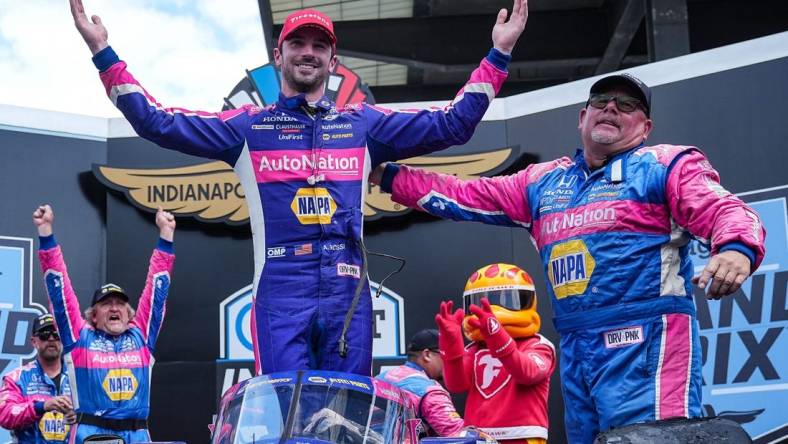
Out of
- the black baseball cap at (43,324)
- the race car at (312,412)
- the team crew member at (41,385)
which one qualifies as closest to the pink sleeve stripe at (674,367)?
the race car at (312,412)

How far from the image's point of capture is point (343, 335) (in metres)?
3.54

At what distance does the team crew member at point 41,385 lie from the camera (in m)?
6.78

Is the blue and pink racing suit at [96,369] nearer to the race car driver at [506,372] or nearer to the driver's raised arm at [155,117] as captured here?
the race car driver at [506,372]

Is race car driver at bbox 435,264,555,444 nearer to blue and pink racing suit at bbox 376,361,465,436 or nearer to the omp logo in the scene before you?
blue and pink racing suit at bbox 376,361,465,436

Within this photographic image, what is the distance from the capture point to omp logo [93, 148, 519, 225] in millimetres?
7586

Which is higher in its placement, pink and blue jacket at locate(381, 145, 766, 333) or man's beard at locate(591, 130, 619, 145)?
man's beard at locate(591, 130, 619, 145)

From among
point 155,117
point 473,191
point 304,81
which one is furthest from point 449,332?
point 155,117

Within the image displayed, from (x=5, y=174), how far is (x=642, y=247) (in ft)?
18.8

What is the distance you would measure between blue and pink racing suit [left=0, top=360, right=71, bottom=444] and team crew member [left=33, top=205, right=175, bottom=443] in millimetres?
690

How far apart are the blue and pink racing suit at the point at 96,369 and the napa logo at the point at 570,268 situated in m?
3.41

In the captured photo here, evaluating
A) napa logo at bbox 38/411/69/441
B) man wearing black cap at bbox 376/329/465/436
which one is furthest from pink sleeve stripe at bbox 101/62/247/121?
napa logo at bbox 38/411/69/441

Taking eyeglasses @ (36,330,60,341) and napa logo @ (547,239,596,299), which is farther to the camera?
eyeglasses @ (36,330,60,341)

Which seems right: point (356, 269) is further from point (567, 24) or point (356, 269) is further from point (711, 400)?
point (567, 24)

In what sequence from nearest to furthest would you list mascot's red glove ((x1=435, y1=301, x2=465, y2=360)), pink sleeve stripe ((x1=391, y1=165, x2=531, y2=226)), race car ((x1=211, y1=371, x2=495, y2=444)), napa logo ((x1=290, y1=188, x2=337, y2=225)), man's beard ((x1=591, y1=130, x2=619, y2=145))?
race car ((x1=211, y1=371, x2=495, y2=444)) < man's beard ((x1=591, y1=130, x2=619, y2=145)) < napa logo ((x1=290, y1=188, x2=337, y2=225)) < pink sleeve stripe ((x1=391, y1=165, x2=531, y2=226)) < mascot's red glove ((x1=435, y1=301, x2=465, y2=360))
